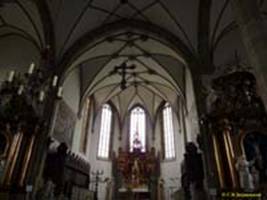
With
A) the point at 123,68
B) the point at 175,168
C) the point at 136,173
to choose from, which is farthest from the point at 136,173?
the point at 123,68

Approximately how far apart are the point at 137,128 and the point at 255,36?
16896 millimetres

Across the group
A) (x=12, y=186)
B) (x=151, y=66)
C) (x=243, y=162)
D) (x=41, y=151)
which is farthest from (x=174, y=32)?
(x=12, y=186)

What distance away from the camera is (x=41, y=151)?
9469 mm

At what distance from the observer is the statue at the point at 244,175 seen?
24.3 ft

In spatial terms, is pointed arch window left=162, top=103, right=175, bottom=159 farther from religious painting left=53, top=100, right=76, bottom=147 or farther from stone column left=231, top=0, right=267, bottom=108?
stone column left=231, top=0, right=267, bottom=108

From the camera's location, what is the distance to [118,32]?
12445mm

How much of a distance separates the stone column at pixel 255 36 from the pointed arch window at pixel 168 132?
14390 millimetres

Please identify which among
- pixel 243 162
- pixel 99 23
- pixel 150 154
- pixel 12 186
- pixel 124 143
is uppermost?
pixel 99 23

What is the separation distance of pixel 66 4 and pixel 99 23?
205 cm

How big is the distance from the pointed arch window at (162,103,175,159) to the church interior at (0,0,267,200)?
23cm

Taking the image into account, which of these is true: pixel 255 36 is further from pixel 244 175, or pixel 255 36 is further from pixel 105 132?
pixel 105 132

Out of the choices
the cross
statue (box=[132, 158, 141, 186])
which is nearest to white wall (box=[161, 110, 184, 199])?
statue (box=[132, 158, 141, 186])

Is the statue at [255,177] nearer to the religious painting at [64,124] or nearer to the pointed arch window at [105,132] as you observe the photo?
the religious painting at [64,124]

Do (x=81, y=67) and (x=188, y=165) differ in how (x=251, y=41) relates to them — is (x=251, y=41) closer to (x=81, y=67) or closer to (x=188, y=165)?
(x=188, y=165)
